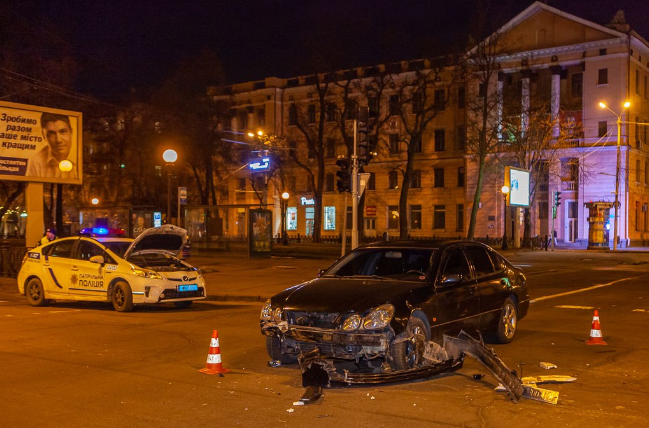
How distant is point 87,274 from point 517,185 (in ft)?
109

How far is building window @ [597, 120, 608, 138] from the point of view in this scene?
5619 cm

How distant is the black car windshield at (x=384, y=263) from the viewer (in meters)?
9.22

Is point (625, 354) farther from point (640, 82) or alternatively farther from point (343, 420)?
point (640, 82)

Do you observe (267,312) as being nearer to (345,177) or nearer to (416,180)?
(345,177)

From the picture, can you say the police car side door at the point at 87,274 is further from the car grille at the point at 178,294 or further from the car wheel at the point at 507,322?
the car wheel at the point at 507,322

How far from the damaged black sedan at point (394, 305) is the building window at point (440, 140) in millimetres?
56380

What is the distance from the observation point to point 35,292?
52.7 ft

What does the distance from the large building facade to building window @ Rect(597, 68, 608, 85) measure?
3.4 inches

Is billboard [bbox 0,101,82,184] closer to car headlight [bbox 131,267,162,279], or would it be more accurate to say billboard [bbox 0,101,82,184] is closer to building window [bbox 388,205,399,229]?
car headlight [bbox 131,267,162,279]

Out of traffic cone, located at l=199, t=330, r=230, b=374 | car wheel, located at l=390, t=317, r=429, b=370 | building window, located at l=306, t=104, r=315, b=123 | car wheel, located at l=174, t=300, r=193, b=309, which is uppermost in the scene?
building window, located at l=306, t=104, r=315, b=123

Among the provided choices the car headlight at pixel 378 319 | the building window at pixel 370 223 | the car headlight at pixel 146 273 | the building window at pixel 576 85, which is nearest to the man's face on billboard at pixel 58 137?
the car headlight at pixel 146 273

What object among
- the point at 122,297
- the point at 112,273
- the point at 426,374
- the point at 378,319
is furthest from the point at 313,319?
the point at 112,273

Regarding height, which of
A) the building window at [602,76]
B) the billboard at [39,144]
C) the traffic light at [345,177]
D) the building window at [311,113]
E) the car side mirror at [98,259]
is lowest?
the car side mirror at [98,259]

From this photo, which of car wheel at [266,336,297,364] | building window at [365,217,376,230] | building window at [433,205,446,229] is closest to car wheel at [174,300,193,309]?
car wheel at [266,336,297,364]
